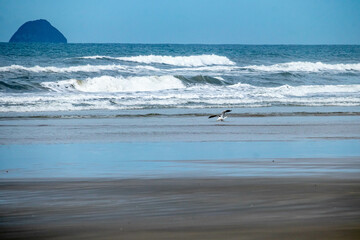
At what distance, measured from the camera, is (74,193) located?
249 inches

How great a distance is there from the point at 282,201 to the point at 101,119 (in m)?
10.9

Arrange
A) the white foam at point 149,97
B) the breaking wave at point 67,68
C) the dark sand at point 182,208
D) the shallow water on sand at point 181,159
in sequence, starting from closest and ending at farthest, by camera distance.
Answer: the dark sand at point 182,208
the shallow water on sand at point 181,159
the white foam at point 149,97
the breaking wave at point 67,68

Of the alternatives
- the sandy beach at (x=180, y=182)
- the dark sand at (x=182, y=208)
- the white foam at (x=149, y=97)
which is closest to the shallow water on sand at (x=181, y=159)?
the sandy beach at (x=180, y=182)

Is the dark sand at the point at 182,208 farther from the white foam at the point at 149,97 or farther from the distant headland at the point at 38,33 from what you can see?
the distant headland at the point at 38,33

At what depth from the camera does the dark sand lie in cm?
463

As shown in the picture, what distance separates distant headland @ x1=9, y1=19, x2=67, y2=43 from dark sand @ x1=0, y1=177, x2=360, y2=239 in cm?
15377

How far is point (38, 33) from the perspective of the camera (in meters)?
159

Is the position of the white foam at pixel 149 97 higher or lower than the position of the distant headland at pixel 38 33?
lower

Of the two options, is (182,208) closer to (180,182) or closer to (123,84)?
(180,182)

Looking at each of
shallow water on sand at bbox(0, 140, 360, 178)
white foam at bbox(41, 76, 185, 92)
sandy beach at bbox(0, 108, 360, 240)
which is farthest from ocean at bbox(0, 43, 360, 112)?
shallow water on sand at bbox(0, 140, 360, 178)

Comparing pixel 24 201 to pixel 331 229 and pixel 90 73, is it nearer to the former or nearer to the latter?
pixel 331 229

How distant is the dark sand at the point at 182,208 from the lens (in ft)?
15.2

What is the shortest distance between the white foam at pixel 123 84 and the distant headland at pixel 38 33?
129090mm

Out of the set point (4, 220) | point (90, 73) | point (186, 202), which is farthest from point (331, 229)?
point (90, 73)
